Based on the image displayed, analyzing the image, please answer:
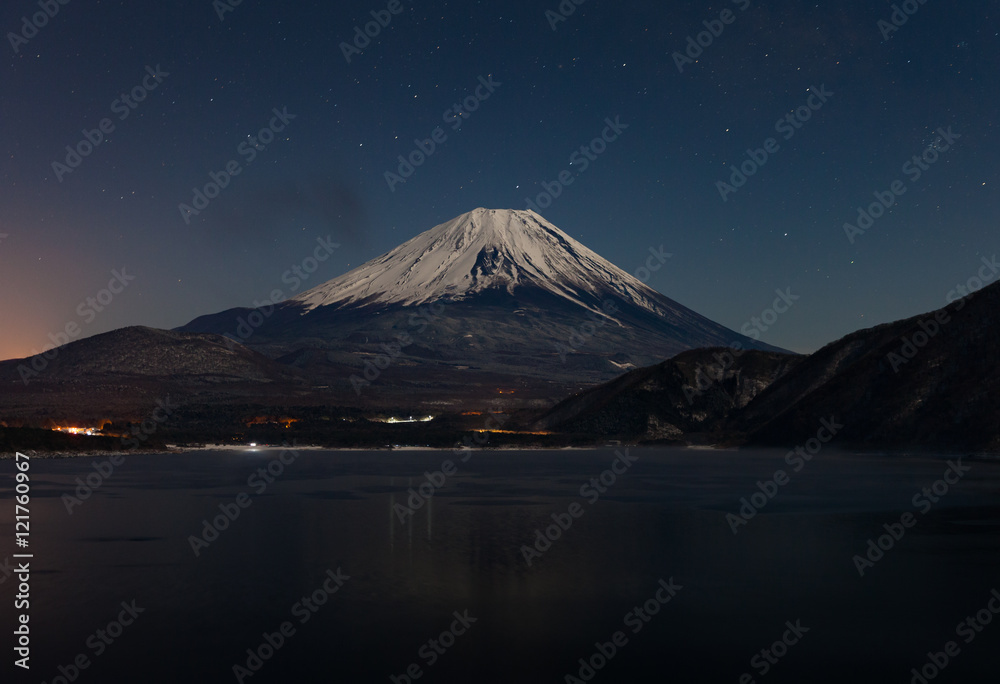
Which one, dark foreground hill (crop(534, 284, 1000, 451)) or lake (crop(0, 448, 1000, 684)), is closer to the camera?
lake (crop(0, 448, 1000, 684))

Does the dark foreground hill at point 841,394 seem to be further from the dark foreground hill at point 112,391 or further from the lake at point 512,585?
the dark foreground hill at point 112,391

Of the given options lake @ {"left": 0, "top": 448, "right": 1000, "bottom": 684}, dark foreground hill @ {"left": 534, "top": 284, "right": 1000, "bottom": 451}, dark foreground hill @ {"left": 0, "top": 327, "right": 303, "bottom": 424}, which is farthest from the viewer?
dark foreground hill @ {"left": 0, "top": 327, "right": 303, "bottom": 424}

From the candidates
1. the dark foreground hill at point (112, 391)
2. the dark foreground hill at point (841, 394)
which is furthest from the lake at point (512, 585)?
the dark foreground hill at point (112, 391)

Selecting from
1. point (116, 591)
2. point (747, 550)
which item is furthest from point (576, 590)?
point (116, 591)

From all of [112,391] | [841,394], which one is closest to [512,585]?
[841,394]

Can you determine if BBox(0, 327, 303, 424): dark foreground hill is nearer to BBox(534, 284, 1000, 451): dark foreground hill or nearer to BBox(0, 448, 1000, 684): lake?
BBox(534, 284, 1000, 451): dark foreground hill

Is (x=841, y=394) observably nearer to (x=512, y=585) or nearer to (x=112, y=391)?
(x=512, y=585)

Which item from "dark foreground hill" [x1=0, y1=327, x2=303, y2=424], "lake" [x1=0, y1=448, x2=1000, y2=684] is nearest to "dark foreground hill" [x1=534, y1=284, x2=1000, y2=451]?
"lake" [x1=0, y1=448, x2=1000, y2=684]

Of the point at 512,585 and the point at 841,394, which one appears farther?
the point at 841,394
